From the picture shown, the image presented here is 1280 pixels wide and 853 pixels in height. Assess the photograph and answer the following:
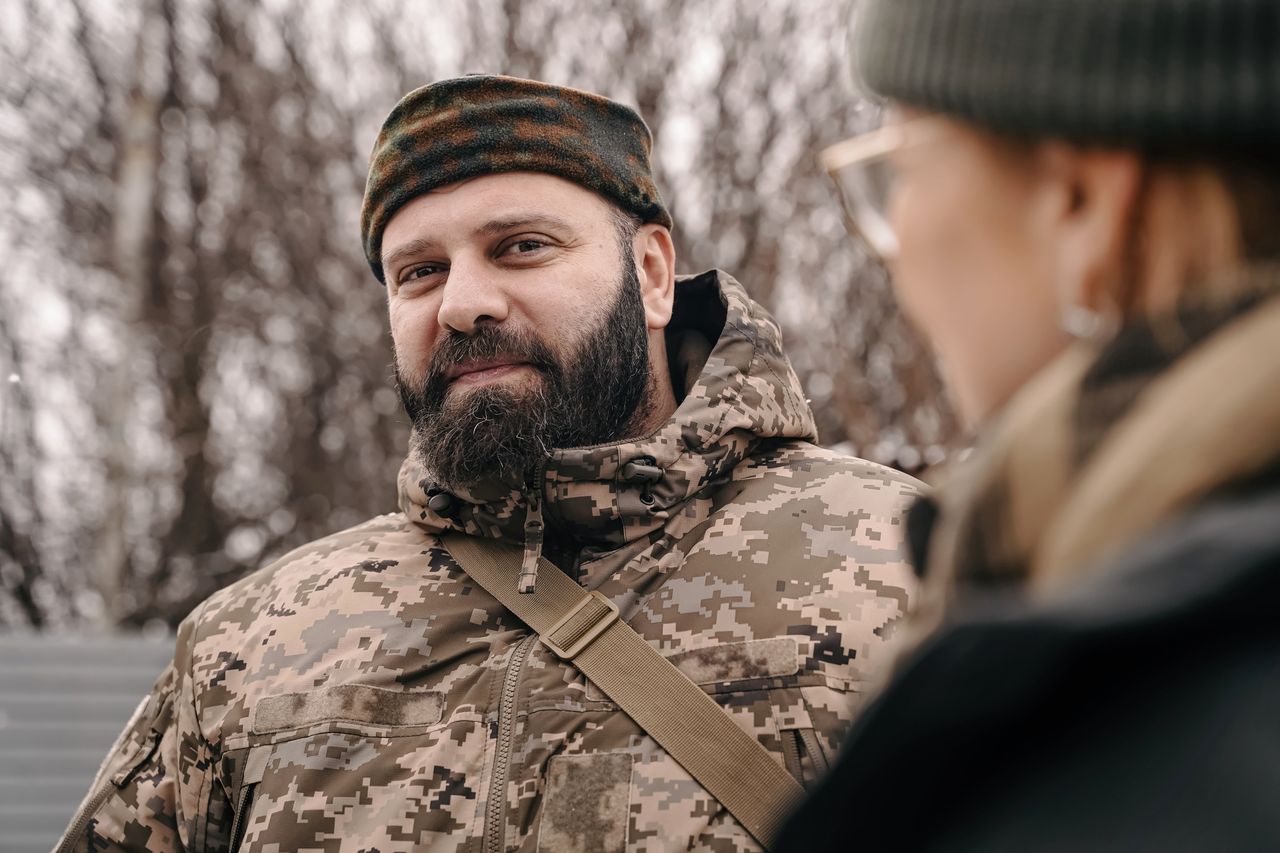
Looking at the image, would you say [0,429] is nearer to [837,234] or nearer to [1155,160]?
[837,234]

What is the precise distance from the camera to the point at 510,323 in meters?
2.55

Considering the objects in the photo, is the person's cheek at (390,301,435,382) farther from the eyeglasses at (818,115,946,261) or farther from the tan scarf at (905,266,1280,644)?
the tan scarf at (905,266,1280,644)

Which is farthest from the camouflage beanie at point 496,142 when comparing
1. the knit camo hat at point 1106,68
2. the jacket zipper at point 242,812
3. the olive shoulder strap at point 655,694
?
the knit camo hat at point 1106,68

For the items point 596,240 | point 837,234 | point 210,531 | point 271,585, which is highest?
point 596,240

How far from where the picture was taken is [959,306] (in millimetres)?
1068

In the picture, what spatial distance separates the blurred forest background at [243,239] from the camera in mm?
8367

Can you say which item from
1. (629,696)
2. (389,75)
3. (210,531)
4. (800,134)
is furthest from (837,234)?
(629,696)

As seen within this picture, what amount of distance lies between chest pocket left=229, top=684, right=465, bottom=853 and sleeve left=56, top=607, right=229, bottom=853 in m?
0.11

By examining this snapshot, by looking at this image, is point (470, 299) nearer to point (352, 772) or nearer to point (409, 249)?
point (409, 249)

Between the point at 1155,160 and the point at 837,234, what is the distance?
7204 mm

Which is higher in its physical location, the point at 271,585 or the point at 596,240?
the point at 596,240

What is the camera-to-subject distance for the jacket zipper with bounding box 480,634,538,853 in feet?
6.61

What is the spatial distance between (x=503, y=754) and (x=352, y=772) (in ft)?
0.91

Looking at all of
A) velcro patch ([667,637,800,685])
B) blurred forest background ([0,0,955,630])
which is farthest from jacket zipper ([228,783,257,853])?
blurred forest background ([0,0,955,630])
